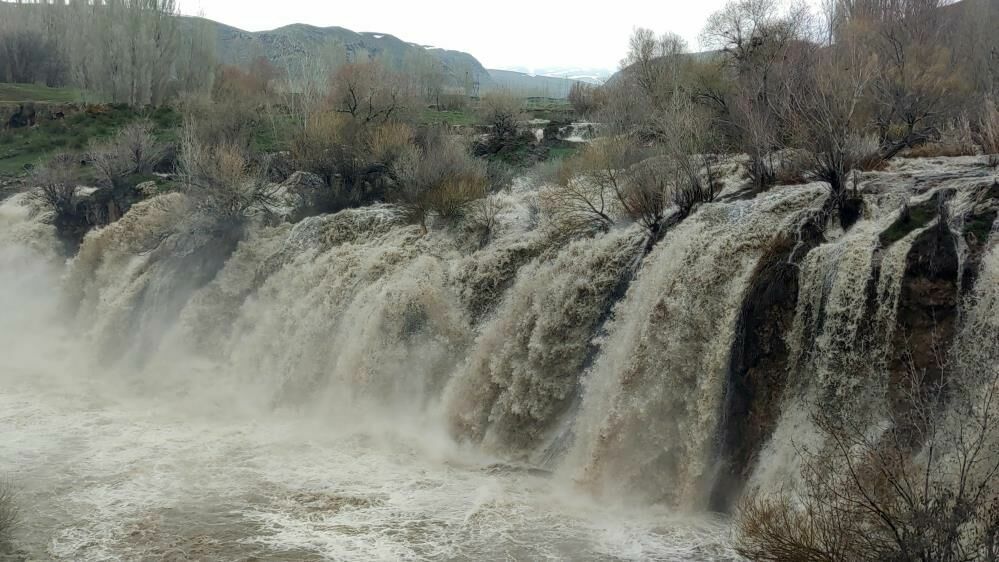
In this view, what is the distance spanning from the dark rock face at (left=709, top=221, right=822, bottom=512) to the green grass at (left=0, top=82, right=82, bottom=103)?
44842 millimetres

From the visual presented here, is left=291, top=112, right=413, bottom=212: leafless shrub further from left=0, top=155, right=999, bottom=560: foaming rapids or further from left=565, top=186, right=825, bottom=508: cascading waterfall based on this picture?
left=565, top=186, right=825, bottom=508: cascading waterfall

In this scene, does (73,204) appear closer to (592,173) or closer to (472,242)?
(472,242)

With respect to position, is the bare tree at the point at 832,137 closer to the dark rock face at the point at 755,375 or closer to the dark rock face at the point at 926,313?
the dark rock face at the point at 755,375

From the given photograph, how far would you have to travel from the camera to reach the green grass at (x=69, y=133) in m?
34.2

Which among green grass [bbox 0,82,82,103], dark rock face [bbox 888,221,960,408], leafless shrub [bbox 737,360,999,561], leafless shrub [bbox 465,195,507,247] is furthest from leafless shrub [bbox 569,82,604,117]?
leafless shrub [bbox 737,360,999,561]

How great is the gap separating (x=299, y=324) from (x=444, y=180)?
15.8 ft

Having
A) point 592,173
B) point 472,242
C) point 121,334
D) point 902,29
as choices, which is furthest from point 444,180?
point 902,29

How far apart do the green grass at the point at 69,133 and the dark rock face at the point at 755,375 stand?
30.0 meters

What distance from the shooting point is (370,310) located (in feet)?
47.9

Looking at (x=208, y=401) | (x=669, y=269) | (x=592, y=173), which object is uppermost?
(x=592, y=173)

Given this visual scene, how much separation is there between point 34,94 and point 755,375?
51728 millimetres

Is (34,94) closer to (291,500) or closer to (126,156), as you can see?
(126,156)

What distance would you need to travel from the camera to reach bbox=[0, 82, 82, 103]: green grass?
45503 millimetres

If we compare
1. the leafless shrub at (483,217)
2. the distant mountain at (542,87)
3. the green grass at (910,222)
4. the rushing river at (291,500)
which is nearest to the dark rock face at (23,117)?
the distant mountain at (542,87)
